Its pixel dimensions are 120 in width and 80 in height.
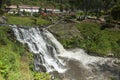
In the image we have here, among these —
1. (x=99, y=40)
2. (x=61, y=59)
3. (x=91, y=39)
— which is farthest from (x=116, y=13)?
(x=61, y=59)

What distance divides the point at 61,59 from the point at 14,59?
1470 cm

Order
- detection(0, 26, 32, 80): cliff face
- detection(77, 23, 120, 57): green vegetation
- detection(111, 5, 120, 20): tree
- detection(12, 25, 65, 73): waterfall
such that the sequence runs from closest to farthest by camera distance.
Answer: detection(0, 26, 32, 80): cliff face → detection(12, 25, 65, 73): waterfall → detection(77, 23, 120, 57): green vegetation → detection(111, 5, 120, 20): tree

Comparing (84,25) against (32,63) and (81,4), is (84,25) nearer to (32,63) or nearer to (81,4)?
(32,63)

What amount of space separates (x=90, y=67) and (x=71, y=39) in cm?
1201

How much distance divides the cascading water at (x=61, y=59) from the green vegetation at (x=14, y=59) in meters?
1.54

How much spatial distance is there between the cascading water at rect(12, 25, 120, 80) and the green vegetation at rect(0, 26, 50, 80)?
5.04ft

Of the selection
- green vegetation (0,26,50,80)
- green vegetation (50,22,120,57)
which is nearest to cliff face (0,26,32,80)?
green vegetation (0,26,50,80)

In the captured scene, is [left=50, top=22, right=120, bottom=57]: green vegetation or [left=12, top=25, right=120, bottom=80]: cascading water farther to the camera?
[left=50, top=22, right=120, bottom=57]: green vegetation

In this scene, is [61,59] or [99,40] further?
[99,40]

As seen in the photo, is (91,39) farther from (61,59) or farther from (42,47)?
(42,47)

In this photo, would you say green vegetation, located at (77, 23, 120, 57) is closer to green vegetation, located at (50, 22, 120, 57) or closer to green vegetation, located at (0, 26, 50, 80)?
green vegetation, located at (50, 22, 120, 57)

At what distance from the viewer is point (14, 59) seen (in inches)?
1139

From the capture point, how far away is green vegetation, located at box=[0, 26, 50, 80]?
74.6ft

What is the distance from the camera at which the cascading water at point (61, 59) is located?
1410 inches
